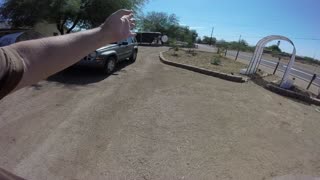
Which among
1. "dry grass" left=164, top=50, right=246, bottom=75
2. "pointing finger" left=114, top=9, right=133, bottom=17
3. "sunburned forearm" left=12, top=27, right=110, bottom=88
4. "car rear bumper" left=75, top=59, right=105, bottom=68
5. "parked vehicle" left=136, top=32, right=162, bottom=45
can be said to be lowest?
"parked vehicle" left=136, top=32, right=162, bottom=45

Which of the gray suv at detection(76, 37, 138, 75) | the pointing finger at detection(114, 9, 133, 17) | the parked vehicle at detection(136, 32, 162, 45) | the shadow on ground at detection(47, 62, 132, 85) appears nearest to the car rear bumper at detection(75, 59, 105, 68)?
the gray suv at detection(76, 37, 138, 75)

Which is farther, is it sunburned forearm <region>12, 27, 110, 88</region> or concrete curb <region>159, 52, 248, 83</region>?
concrete curb <region>159, 52, 248, 83</region>

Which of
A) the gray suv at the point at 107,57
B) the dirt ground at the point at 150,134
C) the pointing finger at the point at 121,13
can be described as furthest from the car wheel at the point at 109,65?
the pointing finger at the point at 121,13

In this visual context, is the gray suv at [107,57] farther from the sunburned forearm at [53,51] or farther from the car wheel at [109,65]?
the sunburned forearm at [53,51]

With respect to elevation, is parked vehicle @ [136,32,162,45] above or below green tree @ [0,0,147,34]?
below

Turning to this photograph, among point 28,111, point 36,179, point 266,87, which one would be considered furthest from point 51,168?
point 266,87

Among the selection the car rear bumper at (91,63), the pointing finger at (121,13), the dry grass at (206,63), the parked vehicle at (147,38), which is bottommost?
the parked vehicle at (147,38)

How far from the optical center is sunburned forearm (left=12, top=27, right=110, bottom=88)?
129cm

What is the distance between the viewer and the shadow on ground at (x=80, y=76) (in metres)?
9.87

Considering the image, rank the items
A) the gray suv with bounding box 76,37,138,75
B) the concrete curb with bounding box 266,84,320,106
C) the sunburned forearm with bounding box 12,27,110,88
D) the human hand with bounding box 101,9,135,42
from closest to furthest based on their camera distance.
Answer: the sunburned forearm with bounding box 12,27,110,88 < the human hand with bounding box 101,9,135,42 < the gray suv with bounding box 76,37,138,75 < the concrete curb with bounding box 266,84,320,106

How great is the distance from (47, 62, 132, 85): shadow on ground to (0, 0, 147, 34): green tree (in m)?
5.91

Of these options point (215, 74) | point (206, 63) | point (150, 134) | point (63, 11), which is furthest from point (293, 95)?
point (63, 11)

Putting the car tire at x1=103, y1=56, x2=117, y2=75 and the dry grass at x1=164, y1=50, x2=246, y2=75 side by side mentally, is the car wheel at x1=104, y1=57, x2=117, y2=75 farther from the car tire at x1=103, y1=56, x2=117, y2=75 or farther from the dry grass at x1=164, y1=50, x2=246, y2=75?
the dry grass at x1=164, y1=50, x2=246, y2=75

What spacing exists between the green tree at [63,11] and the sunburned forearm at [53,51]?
1548 cm
